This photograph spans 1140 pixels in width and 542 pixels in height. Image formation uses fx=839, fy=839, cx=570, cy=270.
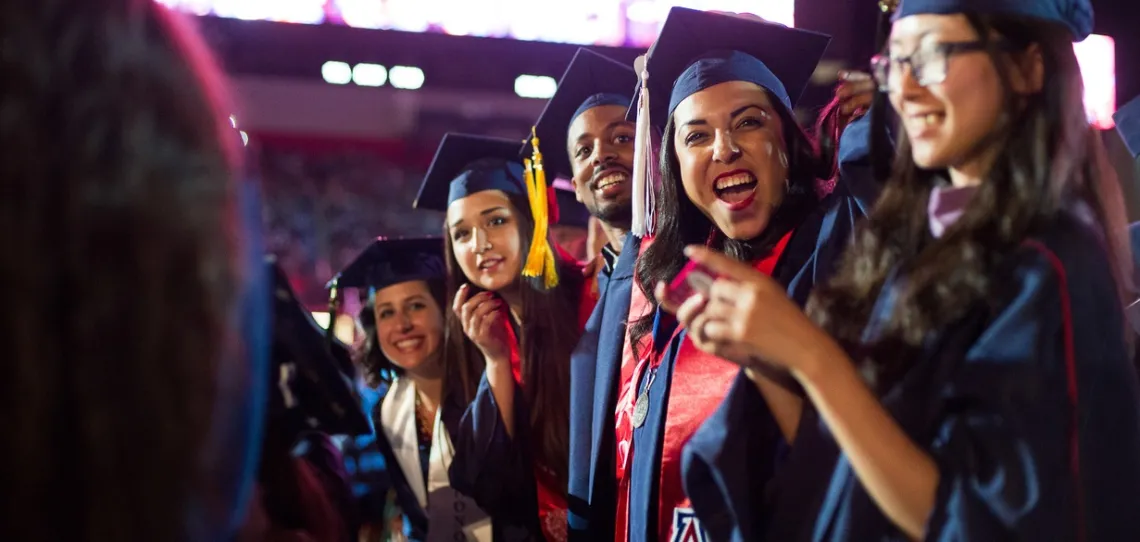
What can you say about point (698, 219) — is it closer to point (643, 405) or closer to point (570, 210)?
point (643, 405)

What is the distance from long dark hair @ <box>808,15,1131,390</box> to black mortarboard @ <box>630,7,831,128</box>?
2.42ft

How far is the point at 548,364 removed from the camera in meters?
2.60

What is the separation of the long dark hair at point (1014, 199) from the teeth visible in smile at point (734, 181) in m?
0.56

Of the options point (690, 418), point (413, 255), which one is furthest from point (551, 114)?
point (690, 418)

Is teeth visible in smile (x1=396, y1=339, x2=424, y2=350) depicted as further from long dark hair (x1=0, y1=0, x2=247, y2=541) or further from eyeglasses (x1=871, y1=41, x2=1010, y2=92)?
long dark hair (x1=0, y1=0, x2=247, y2=541)

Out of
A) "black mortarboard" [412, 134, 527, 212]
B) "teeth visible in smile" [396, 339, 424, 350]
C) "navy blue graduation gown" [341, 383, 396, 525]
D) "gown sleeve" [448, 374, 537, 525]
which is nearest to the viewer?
"gown sleeve" [448, 374, 537, 525]

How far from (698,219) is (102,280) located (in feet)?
4.85

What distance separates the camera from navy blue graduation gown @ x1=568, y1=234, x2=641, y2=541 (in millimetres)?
2068

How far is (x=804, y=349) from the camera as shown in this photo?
3.57ft

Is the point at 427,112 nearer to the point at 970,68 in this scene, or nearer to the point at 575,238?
the point at 575,238

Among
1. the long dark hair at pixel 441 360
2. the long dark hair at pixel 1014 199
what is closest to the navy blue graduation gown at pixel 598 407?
the long dark hair at pixel 441 360

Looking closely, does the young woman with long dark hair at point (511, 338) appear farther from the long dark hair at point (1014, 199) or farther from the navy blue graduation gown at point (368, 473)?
the long dark hair at point (1014, 199)

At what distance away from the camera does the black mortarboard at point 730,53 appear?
1851 mm

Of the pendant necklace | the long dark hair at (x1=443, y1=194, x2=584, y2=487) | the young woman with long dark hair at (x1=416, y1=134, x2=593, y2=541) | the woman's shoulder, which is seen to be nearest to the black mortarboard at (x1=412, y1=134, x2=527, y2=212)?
the young woman with long dark hair at (x1=416, y1=134, x2=593, y2=541)
